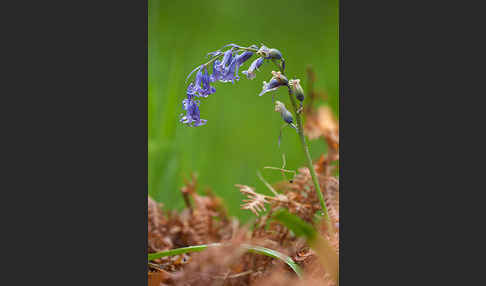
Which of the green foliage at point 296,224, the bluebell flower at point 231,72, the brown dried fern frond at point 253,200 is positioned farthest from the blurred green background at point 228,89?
the green foliage at point 296,224

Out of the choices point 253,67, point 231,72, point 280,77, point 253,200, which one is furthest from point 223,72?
point 253,200

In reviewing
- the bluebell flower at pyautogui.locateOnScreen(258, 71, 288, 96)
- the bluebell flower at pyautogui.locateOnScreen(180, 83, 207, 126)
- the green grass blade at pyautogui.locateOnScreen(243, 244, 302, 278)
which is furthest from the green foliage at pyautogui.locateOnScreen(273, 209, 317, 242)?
the bluebell flower at pyautogui.locateOnScreen(180, 83, 207, 126)

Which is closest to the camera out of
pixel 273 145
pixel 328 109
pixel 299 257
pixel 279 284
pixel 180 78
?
pixel 279 284

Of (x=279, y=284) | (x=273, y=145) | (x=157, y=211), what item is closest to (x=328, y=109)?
(x=273, y=145)

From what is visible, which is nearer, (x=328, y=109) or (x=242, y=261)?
(x=242, y=261)

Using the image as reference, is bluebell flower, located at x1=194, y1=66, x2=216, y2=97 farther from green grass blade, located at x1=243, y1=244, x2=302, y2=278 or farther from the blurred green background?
green grass blade, located at x1=243, y1=244, x2=302, y2=278

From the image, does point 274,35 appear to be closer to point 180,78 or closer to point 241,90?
point 241,90

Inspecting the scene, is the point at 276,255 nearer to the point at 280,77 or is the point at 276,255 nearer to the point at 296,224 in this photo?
the point at 296,224

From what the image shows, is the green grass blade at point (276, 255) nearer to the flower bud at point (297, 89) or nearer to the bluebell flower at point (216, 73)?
the flower bud at point (297, 89)
